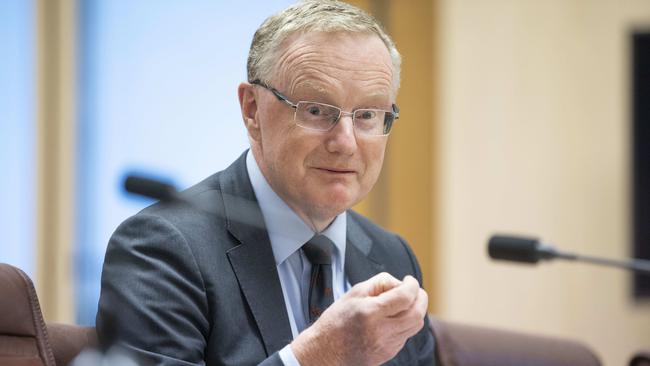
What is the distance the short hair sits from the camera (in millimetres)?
1698

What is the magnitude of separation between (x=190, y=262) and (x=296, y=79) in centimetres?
42

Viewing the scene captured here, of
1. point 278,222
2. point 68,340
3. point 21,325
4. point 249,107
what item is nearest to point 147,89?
point 249,107

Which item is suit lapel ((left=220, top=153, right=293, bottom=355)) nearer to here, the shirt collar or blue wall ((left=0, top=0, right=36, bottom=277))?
the shirt collar

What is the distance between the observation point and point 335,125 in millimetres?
1684

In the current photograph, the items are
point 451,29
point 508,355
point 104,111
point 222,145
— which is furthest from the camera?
point 451,29

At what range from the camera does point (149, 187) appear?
105 cm

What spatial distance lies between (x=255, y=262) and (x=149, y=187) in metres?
0.65

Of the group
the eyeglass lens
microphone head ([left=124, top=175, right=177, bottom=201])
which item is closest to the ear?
the eyeglass lens

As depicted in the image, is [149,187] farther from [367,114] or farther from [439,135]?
[439,135]

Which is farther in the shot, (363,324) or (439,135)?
(439,135)

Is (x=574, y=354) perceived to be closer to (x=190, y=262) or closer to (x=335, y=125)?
(x=335, y=125)

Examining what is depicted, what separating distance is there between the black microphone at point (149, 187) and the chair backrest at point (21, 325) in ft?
1.81

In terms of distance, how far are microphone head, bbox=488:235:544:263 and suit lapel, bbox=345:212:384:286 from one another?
30 cm

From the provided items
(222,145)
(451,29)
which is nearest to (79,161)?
(222,145)
